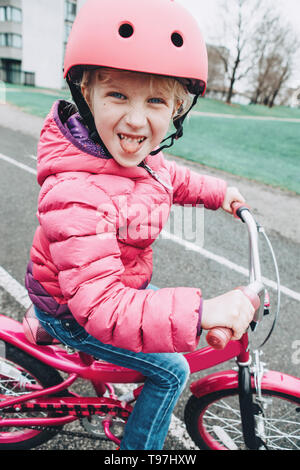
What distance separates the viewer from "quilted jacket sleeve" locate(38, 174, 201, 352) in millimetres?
1060

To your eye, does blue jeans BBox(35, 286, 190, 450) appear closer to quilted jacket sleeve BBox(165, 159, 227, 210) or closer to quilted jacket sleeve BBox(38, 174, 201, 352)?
quilted jacket sleeve BBox(38, 174, 201, 352)

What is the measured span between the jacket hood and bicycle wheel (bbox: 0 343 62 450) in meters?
0.94

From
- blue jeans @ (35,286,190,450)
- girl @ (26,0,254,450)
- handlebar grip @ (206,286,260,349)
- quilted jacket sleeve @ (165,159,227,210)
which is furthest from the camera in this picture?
quilted jacket sleeve @ (165,159,227,210)

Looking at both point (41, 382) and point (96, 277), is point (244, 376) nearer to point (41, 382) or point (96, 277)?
point (96, 277)

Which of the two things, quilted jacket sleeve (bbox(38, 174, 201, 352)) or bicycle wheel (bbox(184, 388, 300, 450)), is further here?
bicycle wheel (bbox(184, 388, 300, 450))

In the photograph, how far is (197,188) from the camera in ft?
6.14

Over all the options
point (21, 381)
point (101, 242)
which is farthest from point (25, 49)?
point (101, 242)

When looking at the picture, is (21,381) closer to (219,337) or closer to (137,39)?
(219,337)

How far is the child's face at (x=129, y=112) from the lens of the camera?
1.17 meters

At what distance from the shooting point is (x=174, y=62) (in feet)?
3.86

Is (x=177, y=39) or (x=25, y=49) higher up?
(x=25, y=49)

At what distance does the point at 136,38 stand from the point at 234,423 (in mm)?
2206

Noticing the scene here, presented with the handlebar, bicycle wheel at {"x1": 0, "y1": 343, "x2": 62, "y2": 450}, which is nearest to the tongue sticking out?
the handlebar
